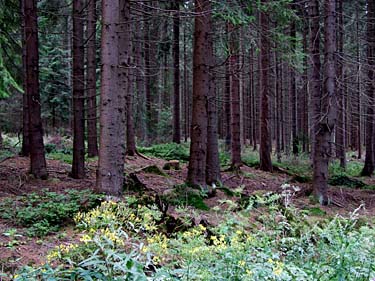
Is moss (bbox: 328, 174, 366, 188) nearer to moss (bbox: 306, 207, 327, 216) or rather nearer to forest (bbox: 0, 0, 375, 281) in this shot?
forest (bbox: 0, 0, 375, 281)

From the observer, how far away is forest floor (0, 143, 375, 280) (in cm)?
521

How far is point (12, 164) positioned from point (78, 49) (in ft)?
11.7

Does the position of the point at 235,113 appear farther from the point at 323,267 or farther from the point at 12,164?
the point at 323,267

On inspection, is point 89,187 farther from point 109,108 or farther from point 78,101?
point 109,108

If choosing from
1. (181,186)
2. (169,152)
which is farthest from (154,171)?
(169,152)

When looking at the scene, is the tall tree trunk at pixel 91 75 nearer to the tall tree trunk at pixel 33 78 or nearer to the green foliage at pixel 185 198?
the tall tree trunk at pixel 33 78

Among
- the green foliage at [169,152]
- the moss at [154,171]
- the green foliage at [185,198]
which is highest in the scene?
the green foliage at [169,152]

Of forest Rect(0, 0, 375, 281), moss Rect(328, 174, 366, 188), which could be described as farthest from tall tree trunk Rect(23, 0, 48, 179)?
moss Rect(328, 174, 366, 188)

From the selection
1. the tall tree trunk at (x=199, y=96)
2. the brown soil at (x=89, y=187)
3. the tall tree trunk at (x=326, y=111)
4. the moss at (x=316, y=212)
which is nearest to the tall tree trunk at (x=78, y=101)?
the brown soil at (x=89, y=187)

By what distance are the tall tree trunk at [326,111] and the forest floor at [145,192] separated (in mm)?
551

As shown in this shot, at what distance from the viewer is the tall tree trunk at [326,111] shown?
1010cm

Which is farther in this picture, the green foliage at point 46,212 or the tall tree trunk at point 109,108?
the tall tree trunk at point 109,108

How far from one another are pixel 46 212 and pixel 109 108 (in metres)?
1.86

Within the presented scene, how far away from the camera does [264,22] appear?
14570mm
